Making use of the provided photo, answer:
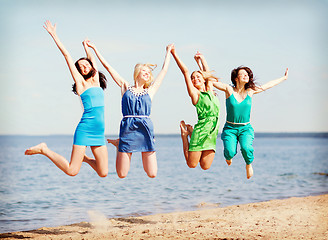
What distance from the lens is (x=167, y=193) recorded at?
83.5ft

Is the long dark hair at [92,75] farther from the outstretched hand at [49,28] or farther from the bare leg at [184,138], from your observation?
the bare leg at [184,138]

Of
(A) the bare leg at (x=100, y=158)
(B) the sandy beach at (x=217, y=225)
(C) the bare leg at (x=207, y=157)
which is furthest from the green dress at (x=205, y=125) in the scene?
(B) the sandy beach at (x=217, y=225)

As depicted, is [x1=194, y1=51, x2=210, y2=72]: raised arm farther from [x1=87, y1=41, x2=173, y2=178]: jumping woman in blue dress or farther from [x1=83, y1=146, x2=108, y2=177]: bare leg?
[x1=83, y1=146, x2=108, y2=177]: bare leg

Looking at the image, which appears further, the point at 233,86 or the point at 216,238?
the point at 216,238

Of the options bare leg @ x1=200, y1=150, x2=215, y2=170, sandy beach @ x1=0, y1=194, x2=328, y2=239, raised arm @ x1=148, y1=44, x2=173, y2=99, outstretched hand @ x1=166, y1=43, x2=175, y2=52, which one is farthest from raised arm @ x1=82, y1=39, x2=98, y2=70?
sandy beach @ x1=0, y1=194, x2=328, y2=239

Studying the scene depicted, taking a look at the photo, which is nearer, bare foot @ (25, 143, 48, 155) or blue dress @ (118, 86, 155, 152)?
bare foot @ (25, 143, 48, 155)

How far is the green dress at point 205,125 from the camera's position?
9.21m

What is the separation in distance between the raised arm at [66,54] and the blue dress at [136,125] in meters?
0.82

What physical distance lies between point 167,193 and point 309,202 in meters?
8.93

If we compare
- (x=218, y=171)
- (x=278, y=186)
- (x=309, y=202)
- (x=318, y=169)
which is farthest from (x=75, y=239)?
(x=318, y=169)

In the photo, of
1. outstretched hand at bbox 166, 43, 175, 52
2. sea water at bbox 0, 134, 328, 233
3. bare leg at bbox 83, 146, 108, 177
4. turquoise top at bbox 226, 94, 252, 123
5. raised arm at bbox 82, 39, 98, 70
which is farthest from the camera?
sea water at bbox 0, 134, 328, 233

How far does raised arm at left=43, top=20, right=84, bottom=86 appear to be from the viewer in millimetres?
8414

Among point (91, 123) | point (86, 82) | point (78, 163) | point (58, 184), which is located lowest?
point (58, 184)

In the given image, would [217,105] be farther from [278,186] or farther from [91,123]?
[278,186]
